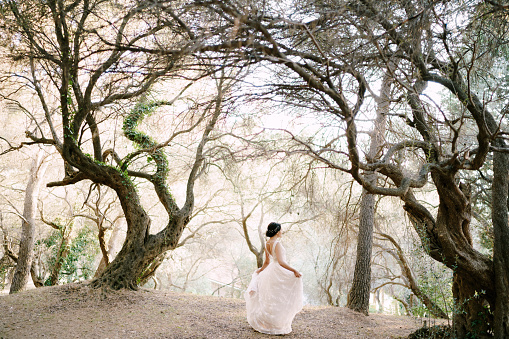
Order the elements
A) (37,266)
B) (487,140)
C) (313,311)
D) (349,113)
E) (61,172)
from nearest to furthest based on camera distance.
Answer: (349,113)
(487,140)
(313,311)
(37,266)
(61,172)

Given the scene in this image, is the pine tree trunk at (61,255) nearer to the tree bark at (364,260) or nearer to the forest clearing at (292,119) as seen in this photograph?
the forest clearing at (292,119)

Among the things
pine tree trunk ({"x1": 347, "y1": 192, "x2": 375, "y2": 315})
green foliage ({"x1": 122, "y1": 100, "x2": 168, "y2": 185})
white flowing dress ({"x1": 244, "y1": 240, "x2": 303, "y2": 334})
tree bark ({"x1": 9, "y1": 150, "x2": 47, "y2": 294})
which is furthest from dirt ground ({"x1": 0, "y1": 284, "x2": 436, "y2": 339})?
tree bark ({"x1": 9, "y1": 150, "x2": 47, "y2": 294})

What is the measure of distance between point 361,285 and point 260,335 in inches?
116

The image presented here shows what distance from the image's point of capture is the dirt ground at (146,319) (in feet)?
14.0

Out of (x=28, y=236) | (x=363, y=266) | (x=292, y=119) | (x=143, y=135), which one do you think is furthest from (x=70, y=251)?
(x=292, y=119)

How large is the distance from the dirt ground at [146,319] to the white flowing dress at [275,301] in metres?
0.16

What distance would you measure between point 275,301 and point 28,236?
7884 millimetres

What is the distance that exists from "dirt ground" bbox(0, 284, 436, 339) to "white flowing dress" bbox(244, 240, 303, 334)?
163 millimetres

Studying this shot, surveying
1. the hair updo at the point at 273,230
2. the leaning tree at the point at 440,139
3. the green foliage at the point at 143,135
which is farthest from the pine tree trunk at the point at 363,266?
the green foliage at the point at 143,135

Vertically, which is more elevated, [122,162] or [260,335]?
[122,162]

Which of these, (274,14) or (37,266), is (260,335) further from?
(37,266)

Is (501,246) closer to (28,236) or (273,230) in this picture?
(273,230)

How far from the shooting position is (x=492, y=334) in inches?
164

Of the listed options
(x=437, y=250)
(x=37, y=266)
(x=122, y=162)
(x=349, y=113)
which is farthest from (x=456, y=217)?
(x=37, y=266)
